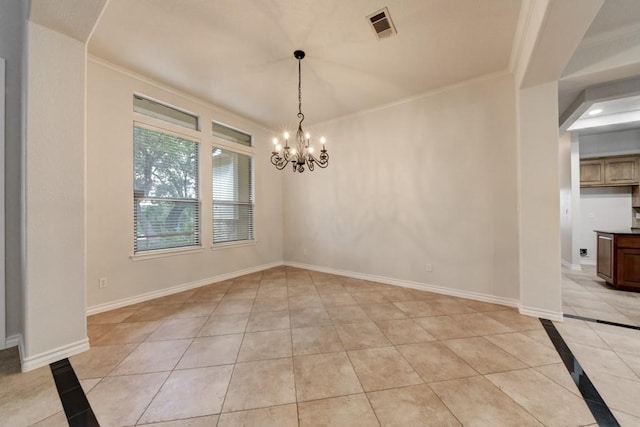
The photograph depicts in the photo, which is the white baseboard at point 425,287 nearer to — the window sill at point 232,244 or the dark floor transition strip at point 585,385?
the dark floor transition strip at point 585,385

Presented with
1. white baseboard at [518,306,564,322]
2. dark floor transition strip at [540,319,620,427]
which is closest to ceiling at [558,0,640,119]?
white baseboard at [518,306,564,322]

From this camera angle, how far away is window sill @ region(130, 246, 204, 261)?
336 centimetres

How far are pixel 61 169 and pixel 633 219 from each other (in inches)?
386

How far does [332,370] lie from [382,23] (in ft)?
10.5

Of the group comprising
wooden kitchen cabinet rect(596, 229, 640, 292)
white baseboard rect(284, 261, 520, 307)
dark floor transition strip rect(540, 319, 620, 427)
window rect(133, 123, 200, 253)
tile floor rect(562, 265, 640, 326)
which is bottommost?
dark floor transition strip rect(540, 319, 620, 427)

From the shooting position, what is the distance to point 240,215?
493 cm

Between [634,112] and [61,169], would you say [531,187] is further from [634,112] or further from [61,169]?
[61,169]

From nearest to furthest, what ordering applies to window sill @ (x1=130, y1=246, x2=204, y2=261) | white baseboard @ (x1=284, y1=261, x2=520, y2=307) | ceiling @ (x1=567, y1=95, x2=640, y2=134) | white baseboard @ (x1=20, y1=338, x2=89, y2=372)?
1. white baseboard @ (x1=20, y1=338, x2=89, y2=372)
2. white baseboard @ (x1=284, y1=261, x2=520, y2=307)
3. window sill @ (x1=130, y1=246, x2=204, y2=261)
4. ceiling @ (x1=567, y1=95, x2=640, y2=134)

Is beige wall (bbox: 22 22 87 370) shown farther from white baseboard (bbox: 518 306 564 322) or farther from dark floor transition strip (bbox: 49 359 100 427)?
white baseboard (bbox: 518 306 564 322)

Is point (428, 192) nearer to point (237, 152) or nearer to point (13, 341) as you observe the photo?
point (237, 152)

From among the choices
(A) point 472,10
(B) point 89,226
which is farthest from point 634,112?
(B) point 89,226

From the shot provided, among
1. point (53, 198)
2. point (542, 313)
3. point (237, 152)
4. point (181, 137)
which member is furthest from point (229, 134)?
point (542, 313)

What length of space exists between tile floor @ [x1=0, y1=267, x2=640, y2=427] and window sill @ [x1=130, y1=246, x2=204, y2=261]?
27.8 inches

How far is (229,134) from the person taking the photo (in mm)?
4730
